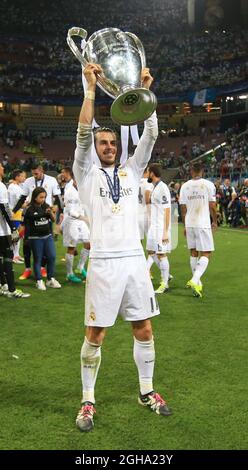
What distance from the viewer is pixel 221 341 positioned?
5.71 meters

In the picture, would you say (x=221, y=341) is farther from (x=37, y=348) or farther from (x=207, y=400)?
(x=37, y=348)

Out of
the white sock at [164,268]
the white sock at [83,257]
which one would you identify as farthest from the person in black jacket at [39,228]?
the white sock at [164,268]

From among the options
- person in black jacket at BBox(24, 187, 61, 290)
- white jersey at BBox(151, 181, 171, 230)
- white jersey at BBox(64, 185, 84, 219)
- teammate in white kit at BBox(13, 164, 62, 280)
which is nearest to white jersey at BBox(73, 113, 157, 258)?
white jersey at BBox(151, 181, 171, 230)

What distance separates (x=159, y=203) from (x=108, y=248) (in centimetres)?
481

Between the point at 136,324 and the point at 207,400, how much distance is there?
908mm

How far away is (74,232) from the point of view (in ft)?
30.3

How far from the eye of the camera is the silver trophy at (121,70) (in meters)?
3.45

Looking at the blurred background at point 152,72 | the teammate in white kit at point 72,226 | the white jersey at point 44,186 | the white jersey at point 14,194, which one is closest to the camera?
the teammate in white kit at point 72,226

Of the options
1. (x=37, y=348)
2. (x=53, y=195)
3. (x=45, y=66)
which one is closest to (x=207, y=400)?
(x=37, y=348)

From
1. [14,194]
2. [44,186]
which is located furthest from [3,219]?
[14,194]

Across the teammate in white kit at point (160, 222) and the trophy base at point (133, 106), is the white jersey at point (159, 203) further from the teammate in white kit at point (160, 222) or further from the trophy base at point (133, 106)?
the trophy base at point (133, 106)

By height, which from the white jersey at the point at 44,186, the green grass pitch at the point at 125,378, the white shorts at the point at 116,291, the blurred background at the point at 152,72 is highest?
the blurred background at the point at 152,72

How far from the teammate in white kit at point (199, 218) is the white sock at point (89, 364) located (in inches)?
173

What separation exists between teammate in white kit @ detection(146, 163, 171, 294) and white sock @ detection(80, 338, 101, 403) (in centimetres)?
461
